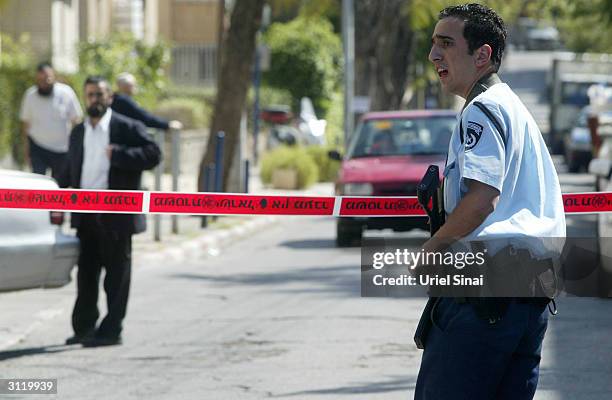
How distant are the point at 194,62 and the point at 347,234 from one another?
2964 centimetres

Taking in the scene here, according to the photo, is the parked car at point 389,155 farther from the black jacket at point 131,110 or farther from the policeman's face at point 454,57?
the policeman's face at point 454,57

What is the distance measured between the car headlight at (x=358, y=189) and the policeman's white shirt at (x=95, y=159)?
616 cm

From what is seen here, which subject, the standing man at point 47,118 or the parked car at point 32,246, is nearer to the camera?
the parked car at point 32,246

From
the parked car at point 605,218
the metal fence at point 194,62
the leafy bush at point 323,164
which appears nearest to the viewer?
the parked car at point 605,218

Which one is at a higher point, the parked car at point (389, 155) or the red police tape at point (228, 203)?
the red police tape at point (228, 203)

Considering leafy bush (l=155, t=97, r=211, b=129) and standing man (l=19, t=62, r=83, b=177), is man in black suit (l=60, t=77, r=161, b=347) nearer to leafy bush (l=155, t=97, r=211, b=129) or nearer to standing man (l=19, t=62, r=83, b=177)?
standing man (l=19, t=62, r=83, b=177)

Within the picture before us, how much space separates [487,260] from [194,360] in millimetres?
4685

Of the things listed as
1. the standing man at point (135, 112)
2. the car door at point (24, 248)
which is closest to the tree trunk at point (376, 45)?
the standing man at point (135, 112)

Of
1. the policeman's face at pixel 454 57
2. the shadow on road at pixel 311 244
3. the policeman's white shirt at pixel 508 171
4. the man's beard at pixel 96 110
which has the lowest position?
the shadow on road at pixel 311 244

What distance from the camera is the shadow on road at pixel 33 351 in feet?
29.3

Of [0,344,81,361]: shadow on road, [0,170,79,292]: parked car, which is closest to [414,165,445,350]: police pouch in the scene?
[0,170,79,292]: parked car

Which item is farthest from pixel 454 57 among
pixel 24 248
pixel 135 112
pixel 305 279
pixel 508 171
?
pixel 135 112

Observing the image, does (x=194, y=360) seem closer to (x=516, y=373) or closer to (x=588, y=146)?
(x=516, y=373)

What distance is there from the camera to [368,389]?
7.65m
